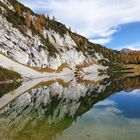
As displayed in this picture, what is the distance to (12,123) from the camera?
44.8 metres

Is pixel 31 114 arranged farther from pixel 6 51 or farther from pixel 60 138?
pixel 6 51

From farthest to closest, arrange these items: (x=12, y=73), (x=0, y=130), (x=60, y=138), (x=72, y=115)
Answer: (x=12, y=73)
(x=72, y=115)
(x=0, y=130)
(x=60, y=138)

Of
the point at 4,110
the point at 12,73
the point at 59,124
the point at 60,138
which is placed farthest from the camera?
the point at 12,73

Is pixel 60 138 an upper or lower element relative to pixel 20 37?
lower

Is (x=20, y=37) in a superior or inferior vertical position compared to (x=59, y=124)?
superior

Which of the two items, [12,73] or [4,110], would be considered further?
[12,73]

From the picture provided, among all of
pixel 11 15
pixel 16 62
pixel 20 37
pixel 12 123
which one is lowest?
pixel 12 123

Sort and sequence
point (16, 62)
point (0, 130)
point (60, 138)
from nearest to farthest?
point (60, 138)
point (0, 130)
point (16, 62)

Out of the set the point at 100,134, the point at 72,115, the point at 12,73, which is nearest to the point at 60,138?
the point at 100,134

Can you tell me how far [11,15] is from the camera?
196250 millimetres

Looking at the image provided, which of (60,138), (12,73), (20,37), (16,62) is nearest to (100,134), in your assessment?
(60,138)

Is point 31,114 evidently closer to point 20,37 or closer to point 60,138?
point 60,138

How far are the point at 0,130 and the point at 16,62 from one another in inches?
5074

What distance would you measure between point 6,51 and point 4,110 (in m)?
115
